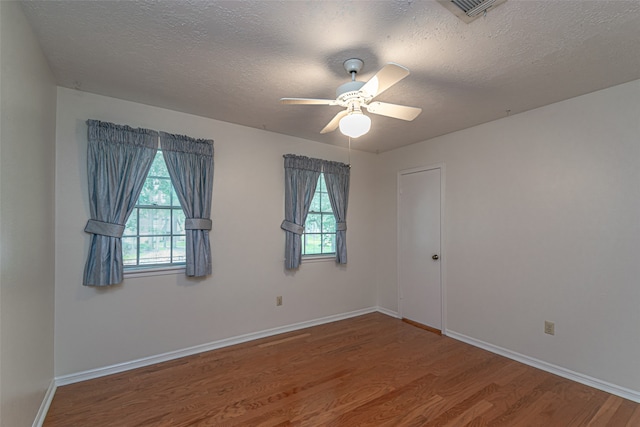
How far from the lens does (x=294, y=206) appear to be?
370cm

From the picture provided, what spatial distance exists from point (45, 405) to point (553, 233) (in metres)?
4.35

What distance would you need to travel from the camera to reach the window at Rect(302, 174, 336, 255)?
157 inches

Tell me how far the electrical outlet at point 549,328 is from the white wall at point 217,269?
220cm

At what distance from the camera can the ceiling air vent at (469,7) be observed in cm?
152

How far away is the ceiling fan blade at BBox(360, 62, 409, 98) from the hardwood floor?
7.28 ft

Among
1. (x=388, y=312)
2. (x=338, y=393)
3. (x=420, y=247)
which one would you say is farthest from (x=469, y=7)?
(x=388, y=312)

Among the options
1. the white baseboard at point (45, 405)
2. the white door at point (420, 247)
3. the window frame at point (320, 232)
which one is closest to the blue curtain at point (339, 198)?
the window frame at point (320, 232)

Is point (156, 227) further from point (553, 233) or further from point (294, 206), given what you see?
point (553, 233)

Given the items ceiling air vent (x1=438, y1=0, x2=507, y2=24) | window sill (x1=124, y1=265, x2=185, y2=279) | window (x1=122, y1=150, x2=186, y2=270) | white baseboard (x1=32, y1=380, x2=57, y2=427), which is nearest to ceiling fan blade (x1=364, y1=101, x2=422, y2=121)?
ceiling air vent (x1=438, y1=0, x2=507, y2=24)

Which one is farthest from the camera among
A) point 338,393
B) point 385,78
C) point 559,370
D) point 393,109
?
point 559,370

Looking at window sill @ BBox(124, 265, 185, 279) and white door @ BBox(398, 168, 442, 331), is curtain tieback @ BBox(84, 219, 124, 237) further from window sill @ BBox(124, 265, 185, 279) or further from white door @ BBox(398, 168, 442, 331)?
white door @ BBox(398, 168, 442, 331)

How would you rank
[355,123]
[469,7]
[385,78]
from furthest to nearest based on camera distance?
1. [355,123]
2. [385,78]
3. [469,7]

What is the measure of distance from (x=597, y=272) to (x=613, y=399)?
38.4 inches

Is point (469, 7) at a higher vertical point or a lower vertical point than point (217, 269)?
higher
